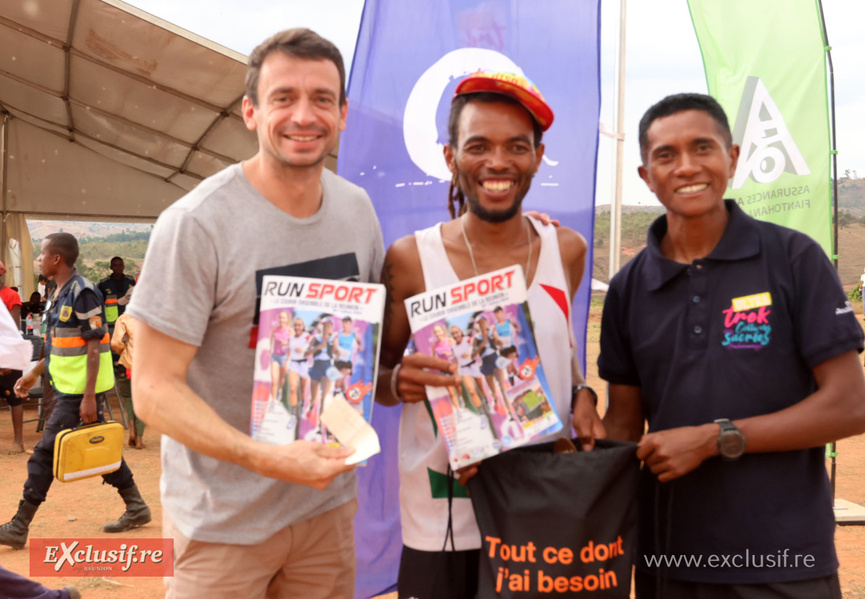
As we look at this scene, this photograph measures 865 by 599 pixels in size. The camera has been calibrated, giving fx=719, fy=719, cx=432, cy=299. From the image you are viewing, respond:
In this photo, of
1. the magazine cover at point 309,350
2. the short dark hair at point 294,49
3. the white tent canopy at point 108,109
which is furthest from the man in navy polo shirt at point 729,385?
the white tent canopy at point 108,109

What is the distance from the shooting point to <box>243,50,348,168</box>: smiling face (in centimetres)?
180

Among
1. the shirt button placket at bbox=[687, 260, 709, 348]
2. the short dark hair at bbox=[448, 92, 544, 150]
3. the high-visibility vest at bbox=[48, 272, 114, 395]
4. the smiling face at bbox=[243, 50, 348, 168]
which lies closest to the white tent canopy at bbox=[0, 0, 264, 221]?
the high-visibility vest at bbox=[48, 272, 114, 395]

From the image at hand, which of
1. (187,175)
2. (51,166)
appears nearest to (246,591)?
(187,175)

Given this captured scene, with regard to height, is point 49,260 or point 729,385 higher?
point 49,260

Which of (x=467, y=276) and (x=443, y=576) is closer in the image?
(x=443, y=576)

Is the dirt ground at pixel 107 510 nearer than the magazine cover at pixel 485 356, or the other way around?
the magazine cover at pixel 485 356

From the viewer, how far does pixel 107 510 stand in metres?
6.26

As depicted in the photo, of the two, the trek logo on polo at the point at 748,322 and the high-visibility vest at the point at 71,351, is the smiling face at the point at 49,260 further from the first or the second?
the trek logo on polo at the point at 748,322

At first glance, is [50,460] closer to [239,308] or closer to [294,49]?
[239,308]

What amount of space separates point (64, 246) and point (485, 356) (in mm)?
5265

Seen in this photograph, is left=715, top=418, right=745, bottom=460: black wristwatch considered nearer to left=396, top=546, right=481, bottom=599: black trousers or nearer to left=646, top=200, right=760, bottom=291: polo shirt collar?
left=646, top=200, right=760, bottom=291: polo shirt collar

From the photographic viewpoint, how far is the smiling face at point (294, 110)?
1804 millimetres

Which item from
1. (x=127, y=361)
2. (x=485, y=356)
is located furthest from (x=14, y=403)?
(x=485, y=356)

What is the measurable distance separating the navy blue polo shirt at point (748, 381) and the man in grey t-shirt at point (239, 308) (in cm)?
88
